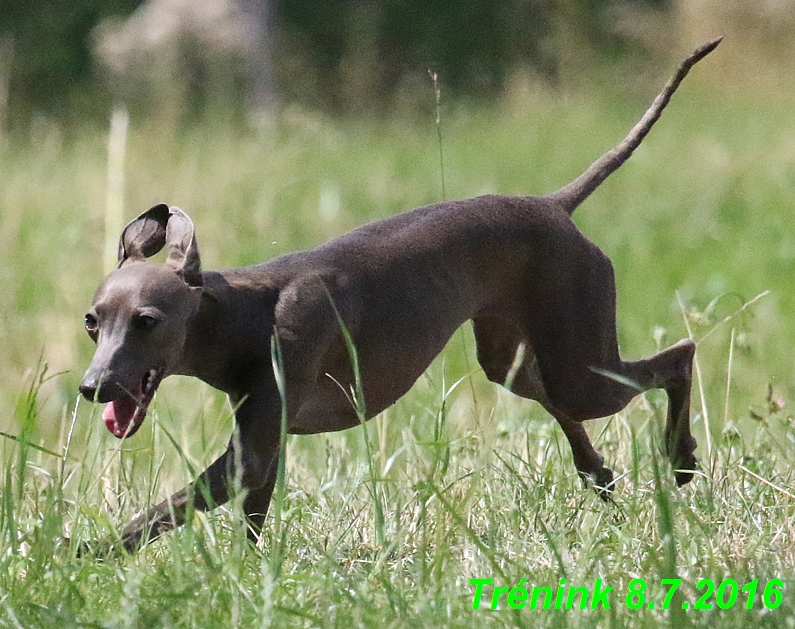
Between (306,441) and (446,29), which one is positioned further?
(446,29)

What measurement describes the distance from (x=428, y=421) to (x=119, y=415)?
186 cm

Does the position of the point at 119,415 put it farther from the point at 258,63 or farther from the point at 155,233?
the point at 258,63

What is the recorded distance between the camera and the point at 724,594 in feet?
8.78

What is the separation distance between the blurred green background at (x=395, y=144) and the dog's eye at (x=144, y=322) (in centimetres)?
31

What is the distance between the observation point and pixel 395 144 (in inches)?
503

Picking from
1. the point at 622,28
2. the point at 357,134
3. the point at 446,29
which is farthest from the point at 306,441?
the point at 446,29

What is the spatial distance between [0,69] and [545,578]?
11247 mm

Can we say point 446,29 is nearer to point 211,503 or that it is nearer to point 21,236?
point 21,236

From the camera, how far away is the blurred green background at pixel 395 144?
7.48 metres

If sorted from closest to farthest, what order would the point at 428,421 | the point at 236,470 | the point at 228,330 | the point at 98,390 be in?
the point at 98,390
the point at 236,470
the point at 228,330
the point at 428,421

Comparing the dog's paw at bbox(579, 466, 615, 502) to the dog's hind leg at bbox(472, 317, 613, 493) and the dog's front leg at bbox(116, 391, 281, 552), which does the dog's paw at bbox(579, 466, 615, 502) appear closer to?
the dog's hind leg at bbox(472, 317, 613, 493)

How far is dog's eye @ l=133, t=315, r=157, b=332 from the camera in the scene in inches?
113

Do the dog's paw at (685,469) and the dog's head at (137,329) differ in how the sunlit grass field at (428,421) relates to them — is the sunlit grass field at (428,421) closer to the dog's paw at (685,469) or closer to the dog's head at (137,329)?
the dog's paw at (685,469)

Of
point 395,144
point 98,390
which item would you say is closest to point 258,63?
point 395,144
